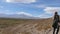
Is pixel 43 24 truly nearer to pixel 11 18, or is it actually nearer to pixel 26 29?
pixel 26 29

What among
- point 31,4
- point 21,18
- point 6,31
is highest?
point 31,4

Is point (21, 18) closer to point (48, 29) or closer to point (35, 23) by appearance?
point (35, 23)

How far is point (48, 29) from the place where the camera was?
13.7 ft

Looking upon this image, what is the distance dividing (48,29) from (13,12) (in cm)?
101

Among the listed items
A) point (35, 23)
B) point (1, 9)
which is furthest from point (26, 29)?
point (1, 9)

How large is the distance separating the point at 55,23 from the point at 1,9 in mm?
1450

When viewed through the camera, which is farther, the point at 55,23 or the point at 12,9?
the point at 12,9

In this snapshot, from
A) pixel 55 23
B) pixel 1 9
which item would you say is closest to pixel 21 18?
pixel 1 9

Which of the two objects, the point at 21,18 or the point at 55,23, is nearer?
the point at 55,23

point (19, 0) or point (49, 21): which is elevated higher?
point (19, 0)

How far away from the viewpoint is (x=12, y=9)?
4.34 m

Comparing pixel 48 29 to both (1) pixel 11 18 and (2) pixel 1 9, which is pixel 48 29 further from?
(2) pixel 1 9

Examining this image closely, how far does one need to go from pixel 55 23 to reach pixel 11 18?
1.16 meters

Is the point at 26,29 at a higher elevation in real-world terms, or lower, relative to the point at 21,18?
lower
